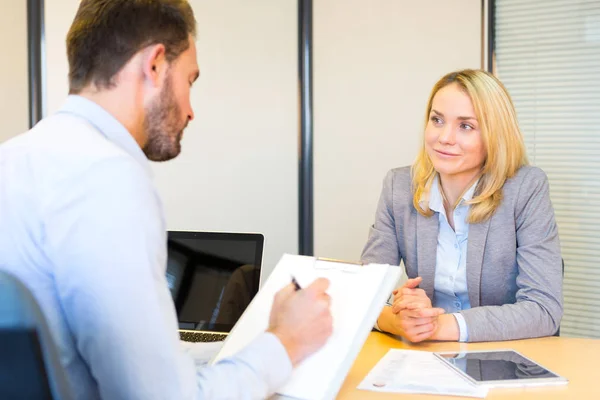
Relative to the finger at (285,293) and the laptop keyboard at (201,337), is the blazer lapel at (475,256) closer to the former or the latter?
the laptop keyboard at (201,337)

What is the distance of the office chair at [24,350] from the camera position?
2.47 feet

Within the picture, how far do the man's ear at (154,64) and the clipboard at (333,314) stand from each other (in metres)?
0.52

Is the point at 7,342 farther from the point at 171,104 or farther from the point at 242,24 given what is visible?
the point at 242,24

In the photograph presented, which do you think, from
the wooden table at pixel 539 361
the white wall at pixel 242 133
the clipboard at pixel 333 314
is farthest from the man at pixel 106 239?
the white wall at pixel 242 133

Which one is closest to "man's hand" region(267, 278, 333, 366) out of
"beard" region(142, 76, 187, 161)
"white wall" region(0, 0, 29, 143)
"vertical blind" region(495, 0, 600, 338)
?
"beard" region(142, 76, 187, 161)

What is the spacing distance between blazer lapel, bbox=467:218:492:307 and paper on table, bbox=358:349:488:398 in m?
0.53

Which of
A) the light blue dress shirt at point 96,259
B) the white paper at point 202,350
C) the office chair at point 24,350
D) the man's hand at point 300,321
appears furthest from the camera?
the white paper at point 202,350

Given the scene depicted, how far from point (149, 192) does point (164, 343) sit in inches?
8.4

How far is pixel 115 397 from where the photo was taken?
0.99 m

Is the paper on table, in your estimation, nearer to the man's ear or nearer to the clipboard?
the clipboard

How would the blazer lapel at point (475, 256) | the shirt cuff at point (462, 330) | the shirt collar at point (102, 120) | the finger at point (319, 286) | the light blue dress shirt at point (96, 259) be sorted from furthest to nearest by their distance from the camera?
the blazer lapel at point (475, 256) < the shirt cuff at point (462, 330) < the finger at point (319, 286) < the shirt collar at point (102, 120) < the light blue dress shirt at point (96, 259)

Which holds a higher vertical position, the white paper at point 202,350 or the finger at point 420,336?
the finger at point 420,336

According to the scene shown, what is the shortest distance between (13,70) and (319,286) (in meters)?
2.34

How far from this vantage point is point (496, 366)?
1.57 metres
